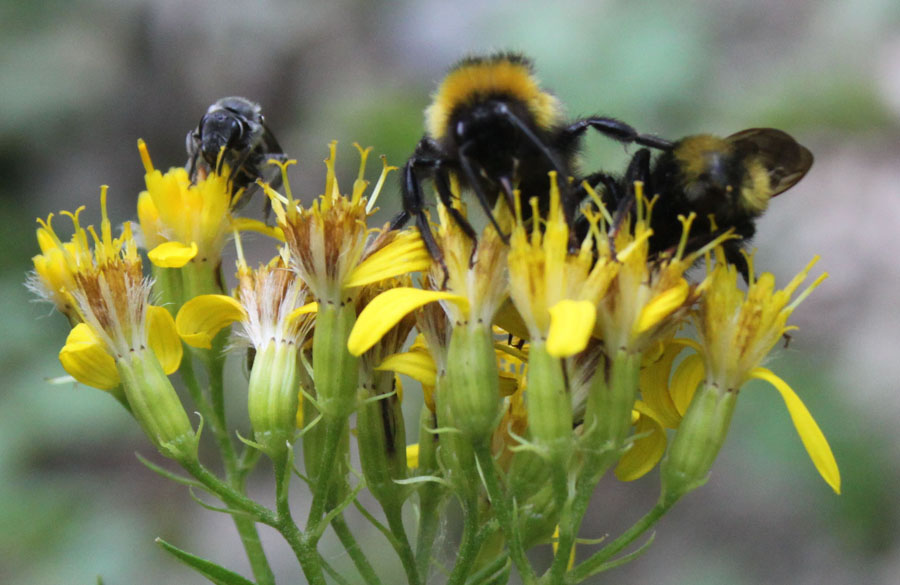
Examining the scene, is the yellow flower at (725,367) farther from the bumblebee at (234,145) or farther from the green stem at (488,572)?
the bumblebee at (234,145)

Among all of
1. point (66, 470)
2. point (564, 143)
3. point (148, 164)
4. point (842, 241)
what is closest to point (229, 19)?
point (66, 470)

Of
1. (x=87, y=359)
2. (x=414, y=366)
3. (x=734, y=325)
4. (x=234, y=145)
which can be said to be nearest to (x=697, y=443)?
(x=734, y=325)

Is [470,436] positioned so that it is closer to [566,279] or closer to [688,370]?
[566,279]

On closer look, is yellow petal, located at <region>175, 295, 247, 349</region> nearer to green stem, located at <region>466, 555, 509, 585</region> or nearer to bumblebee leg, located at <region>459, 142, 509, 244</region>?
bumblebee leg, located at <region>459, 142, 509, 244</region>

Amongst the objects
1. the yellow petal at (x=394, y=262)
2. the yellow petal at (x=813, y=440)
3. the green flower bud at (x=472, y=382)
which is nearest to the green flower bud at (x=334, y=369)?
the yellow petal at (x=394, y=262)

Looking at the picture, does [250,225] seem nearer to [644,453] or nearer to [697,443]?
[644,453]

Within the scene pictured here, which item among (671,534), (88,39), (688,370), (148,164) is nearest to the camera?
(688,370)

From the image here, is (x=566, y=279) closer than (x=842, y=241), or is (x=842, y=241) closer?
(x=566, y=279)
